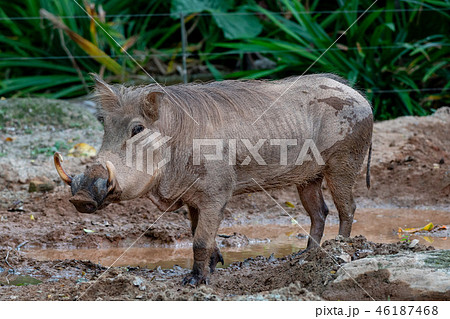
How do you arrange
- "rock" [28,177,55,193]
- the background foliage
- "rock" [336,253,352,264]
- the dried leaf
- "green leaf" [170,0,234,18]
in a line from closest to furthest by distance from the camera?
"rock" [336,253,352,264], "rock" [28,177,55,193], the dried leaf, the background foliage, "green leaf" [170,0,234,18]

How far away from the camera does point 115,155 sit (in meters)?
4.14

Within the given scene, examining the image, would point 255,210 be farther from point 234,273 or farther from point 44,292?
point 44,292

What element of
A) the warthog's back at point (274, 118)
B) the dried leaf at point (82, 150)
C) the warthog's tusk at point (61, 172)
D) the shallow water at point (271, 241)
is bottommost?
the shallow water at point (271, 241)

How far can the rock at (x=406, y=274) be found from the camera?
11.2 ft

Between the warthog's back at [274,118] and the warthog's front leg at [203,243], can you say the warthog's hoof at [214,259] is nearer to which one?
the warthog's front leg at [203,243]

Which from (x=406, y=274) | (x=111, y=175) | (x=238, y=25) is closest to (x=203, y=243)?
(x=111, y=175)

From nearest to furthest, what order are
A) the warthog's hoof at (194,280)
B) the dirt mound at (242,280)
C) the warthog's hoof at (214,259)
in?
the dirt mound at (242,280)
the warthog's hoof at (194,280)
the warthog's hoof at (214,259)

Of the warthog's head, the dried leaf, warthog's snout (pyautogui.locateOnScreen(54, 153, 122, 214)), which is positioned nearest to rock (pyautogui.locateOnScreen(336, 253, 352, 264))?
the warthog's head

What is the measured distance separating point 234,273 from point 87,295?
3.97ft

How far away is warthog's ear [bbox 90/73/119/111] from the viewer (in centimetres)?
435

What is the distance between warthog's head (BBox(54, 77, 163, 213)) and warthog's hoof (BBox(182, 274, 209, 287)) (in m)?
0.63

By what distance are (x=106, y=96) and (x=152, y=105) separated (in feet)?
1.03

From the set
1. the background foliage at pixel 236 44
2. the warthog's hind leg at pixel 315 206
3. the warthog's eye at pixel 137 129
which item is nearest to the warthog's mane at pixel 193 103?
the warthog's eye at pixel 137 129

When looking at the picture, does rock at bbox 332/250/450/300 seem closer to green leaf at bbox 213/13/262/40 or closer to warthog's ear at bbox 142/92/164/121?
warthog's ear at bbox 142/92/164/121
